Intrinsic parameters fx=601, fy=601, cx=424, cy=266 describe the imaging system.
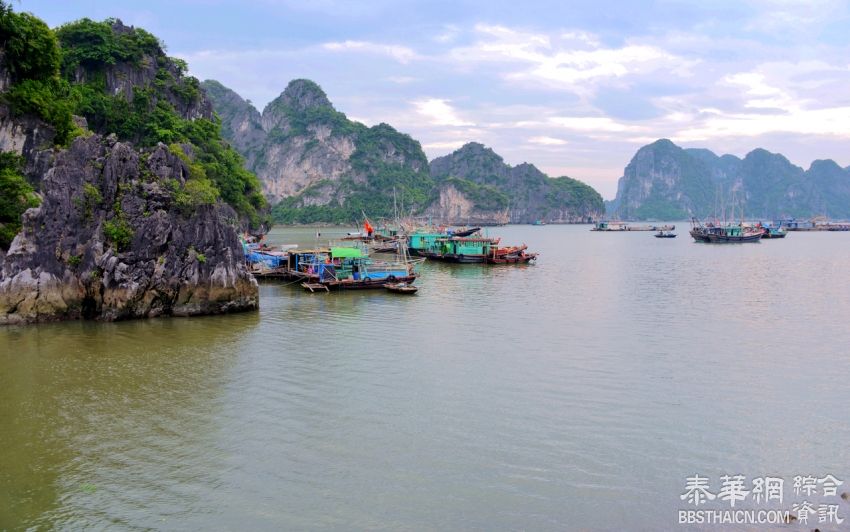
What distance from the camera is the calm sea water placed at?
1062cm

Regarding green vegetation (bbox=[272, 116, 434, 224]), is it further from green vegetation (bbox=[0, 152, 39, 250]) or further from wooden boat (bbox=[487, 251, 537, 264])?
green vegetation (bbox=[0, 152, 39, 250])

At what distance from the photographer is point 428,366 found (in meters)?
19.4

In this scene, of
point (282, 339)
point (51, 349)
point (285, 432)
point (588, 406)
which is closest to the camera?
point (285, 432)

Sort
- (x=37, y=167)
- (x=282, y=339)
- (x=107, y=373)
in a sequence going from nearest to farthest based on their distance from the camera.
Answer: (x=107, y=373), (x=282, y=339), (x=37, y=167)

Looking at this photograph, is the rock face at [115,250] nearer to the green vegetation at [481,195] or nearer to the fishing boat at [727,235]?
the fishing boat at [727,235]

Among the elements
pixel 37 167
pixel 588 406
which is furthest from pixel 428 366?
pixel 37 167

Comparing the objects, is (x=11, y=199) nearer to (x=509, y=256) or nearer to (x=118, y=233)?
(x=118, y=233)

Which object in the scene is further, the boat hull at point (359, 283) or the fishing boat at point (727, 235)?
the fishing boat at point (727, 235)

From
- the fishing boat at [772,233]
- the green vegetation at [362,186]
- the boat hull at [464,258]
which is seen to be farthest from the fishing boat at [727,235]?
the green vegetation at [362,186]

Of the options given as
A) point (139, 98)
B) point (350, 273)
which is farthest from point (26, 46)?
point (139, 98)

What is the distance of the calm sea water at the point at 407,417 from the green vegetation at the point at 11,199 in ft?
20.0

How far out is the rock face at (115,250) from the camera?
24.8m

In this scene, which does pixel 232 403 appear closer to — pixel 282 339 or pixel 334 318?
pixel 282 339

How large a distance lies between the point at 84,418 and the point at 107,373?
13.1 ft
